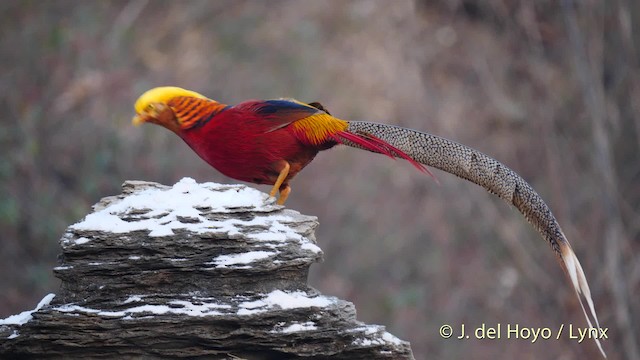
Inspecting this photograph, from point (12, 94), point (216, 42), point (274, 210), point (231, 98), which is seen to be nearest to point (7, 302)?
point (12, 94)

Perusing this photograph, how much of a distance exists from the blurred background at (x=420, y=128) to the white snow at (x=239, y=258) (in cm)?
694

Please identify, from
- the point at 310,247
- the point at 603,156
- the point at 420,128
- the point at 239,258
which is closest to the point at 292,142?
the point at 310,247

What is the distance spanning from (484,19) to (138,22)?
4.50 meters

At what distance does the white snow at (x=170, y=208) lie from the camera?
4609 mm

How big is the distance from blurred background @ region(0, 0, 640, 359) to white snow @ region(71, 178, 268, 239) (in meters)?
6.63

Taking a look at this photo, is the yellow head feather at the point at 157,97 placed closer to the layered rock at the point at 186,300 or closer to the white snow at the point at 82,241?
the layered rock at the point at 186,300

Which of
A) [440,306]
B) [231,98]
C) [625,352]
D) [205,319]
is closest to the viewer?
[205,319]

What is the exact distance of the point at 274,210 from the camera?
483cm

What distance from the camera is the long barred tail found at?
5.18 m

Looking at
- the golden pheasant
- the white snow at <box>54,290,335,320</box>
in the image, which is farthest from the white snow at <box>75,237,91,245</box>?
the golden pheasant

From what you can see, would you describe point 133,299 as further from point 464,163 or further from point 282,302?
point 464,163

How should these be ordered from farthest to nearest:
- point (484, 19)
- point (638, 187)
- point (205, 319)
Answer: point (484, 19)
point (638, 187)
point (205, 319)

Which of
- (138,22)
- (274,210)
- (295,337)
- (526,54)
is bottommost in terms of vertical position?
(295,337)

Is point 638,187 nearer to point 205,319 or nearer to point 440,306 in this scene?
point 440,306
